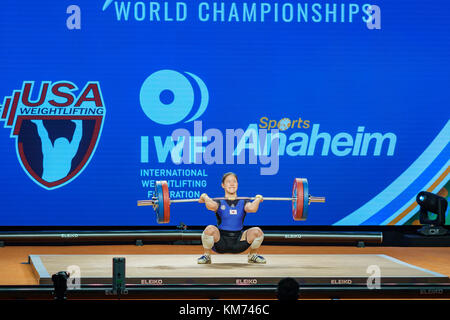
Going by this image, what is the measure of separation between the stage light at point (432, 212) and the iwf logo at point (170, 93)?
2737 millimetres

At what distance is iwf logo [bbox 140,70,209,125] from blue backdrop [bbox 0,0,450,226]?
1cm

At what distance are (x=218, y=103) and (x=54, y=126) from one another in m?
1.92

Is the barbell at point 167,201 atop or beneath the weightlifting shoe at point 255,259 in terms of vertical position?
atop

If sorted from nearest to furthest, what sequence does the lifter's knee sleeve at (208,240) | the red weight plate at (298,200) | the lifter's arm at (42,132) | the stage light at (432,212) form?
the lifter's knee sleeve at (208,240), the red weight plate at (298,200), the stage light at (432,212), the lifter's arm at (42,132)

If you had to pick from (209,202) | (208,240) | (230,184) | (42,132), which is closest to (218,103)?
(42,132)

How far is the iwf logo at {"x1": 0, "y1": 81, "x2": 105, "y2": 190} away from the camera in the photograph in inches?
332

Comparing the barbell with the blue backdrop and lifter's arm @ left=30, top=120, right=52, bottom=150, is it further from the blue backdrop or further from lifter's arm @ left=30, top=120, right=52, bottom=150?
lifter's arm @ left=30, top=120, right=52, bottom=150

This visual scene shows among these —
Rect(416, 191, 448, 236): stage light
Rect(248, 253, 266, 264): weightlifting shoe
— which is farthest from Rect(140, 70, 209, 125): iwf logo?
Rect(416, 191, 448, 236): stage light

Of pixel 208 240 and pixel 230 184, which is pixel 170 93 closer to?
pixel 230 184

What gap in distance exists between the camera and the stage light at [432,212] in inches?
328

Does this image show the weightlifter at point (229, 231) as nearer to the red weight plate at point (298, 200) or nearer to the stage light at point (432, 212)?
the red weight plate at point (298, 200)

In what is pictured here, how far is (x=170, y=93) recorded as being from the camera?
8.52 meters

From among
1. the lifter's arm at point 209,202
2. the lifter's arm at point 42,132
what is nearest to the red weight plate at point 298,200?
the lifter's arm at point 209,202
